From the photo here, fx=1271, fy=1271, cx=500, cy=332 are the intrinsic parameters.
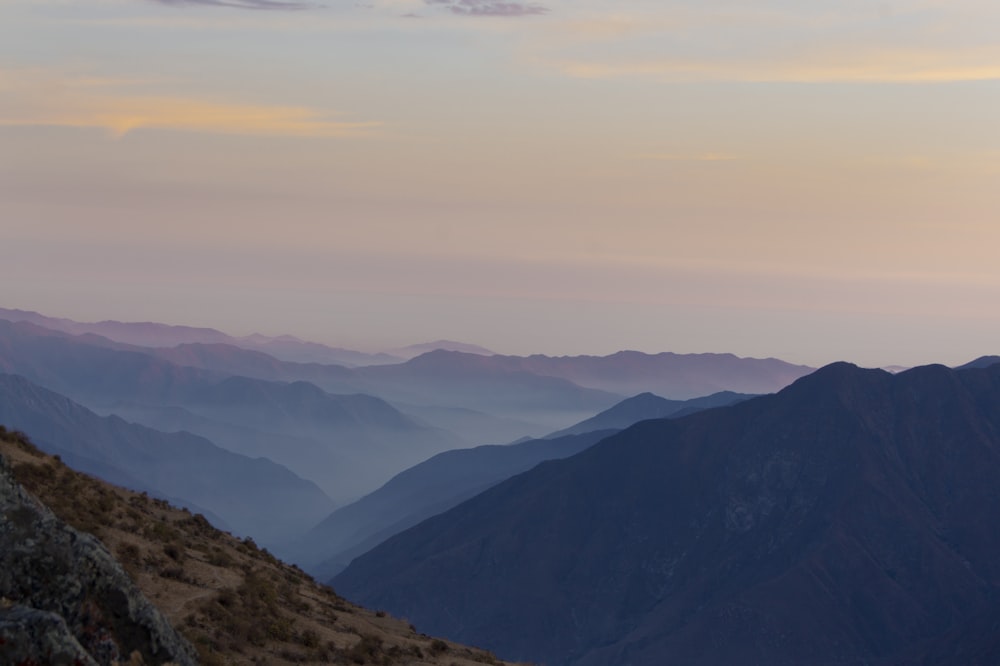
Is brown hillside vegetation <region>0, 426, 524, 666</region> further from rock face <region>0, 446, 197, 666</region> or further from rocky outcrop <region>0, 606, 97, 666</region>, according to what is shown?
rocky outcrop <region>0, 606, 97, 666</region>

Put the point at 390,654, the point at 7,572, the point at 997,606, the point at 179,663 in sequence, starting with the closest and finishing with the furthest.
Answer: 1. the point at 7,572
2. the point at 179,663
3. the point at 390,654
4. the point at 997,606

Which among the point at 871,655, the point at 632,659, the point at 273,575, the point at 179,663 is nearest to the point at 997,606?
the point at 871,655

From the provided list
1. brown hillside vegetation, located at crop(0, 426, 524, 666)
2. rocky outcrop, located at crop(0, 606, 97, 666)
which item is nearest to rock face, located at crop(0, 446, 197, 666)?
rocky outcrop, located at crop(0, 606, 97, 666)

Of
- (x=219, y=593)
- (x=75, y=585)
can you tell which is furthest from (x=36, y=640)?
(x=219, y=593)

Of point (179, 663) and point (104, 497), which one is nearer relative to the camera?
point (179, 663)

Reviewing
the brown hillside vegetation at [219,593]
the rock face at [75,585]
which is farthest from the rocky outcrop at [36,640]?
the brown hillside vegetation at [219,593]

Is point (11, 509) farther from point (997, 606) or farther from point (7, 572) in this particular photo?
point (997, 606)

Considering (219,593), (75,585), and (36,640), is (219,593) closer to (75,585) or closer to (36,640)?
(75,585)
